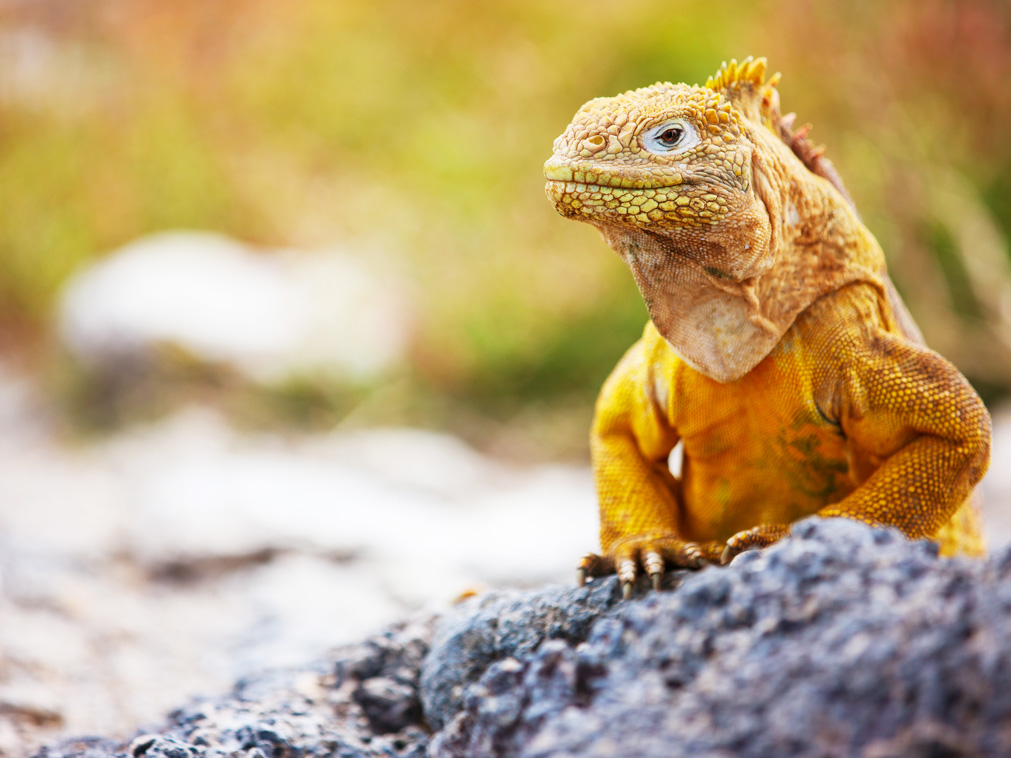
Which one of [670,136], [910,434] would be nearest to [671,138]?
[670,136]

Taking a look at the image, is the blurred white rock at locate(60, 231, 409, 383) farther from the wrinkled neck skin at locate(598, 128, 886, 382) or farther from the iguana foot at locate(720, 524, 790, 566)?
the iguana foot at locate(720, 524, 790, 566)

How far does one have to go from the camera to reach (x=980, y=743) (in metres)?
1.50

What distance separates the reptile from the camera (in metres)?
2.36

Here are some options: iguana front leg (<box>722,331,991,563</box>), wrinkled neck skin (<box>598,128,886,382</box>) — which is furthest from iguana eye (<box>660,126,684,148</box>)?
iguana front leg (<box>722,331,991,563</box>)

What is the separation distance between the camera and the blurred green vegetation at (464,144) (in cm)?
848

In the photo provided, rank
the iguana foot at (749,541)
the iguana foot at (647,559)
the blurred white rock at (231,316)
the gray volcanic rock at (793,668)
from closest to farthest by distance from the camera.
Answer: the gray volcanic rock at (793,668) → the iguana foot at (749,541) → the iguana foot at (647,559) → the blurred white rock at (231,316)

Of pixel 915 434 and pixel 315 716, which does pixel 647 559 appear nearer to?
pixel 915 434

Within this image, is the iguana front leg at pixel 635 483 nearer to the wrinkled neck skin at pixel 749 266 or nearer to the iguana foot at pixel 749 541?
the iguana foot at pixel 749 541

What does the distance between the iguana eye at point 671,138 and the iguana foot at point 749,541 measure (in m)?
0.99

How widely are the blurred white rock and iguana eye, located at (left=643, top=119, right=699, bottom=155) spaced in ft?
23.0

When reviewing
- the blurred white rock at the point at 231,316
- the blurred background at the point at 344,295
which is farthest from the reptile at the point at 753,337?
the blurred white rock at the point at 231,316

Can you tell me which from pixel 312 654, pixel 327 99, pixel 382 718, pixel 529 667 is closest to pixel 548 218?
pixel 327 99

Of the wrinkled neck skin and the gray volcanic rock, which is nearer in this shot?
the gray volcanic rock

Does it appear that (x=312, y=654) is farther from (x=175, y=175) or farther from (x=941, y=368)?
(x=175, y=175)
